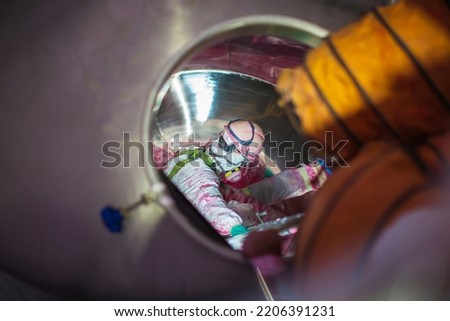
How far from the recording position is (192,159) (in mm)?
1436

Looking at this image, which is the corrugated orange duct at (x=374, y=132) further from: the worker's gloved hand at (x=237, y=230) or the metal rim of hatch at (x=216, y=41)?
the worker's gloved hand at (x=237, y=230)

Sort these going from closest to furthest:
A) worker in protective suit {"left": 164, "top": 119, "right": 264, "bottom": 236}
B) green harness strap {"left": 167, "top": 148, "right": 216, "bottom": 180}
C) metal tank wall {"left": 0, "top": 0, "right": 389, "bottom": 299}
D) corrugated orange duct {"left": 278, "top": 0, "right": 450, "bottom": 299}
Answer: corrugated orange duct {"left": 278, "top": 0, "right": 450, "bottom": 299} → metal tank wall {"left": 0, "top": 0, "right": 389, "bottom": 299} → worker in protective suit {"left": 164, "top": 119, "right": 264, "bottom": 236} → green harness strap {"left": 167, "top": 148, "right": 216, "bottom": 180}

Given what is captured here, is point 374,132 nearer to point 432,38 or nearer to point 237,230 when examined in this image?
point 432,38

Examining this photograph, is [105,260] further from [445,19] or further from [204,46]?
[445,19]

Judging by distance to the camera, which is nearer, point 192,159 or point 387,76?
point 387,76

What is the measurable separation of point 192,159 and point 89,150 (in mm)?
739

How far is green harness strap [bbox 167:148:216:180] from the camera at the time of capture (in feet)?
4.55

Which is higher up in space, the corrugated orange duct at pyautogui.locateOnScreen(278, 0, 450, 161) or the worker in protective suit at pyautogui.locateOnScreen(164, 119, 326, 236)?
the corrugated orange duct at pyautogui.locateOnScreen(278, 0, 450, 161)

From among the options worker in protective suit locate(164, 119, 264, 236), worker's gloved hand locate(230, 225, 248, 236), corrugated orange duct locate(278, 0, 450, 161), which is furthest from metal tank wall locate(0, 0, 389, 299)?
worker in protective suit locate(164, 119, 264, 236)

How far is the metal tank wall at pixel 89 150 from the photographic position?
0.70 meters

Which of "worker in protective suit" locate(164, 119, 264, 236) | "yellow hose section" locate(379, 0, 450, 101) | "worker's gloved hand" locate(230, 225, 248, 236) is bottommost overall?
"worker's gloved hand" locate(230, 225, 248, 236)

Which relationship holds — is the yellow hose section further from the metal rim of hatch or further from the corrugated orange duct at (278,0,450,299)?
the metal rim of hatch

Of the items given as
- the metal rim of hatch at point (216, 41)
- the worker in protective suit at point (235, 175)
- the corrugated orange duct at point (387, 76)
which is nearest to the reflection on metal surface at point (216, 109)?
the worker in protective suit at point (235, 175)

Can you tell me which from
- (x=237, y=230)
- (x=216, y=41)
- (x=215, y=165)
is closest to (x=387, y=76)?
(x=216, y=41)
